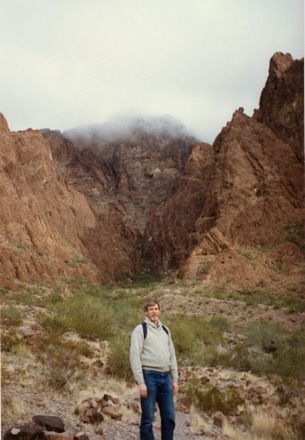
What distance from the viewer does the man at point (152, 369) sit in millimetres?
6148

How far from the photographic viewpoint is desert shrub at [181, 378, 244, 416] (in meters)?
9.94

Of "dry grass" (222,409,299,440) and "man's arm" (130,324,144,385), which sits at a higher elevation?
"man's arm" (130,324,144,385)

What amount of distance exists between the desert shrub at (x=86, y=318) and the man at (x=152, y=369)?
9.48 m

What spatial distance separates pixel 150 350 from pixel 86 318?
34.8ft

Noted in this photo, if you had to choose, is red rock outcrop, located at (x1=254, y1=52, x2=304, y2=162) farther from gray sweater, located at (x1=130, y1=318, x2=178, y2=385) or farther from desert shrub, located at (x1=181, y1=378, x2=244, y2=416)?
gray sweater, located at (x1=130, y1=318, x2=178, y2=385)

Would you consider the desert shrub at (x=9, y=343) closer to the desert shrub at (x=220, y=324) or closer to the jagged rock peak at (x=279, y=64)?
the desert shrub at (x=220, y=324)

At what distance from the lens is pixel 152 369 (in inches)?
246

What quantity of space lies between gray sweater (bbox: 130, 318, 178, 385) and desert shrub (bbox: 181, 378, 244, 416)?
13.6 ft

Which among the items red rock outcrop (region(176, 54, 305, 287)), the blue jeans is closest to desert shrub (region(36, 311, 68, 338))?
the blue jeans

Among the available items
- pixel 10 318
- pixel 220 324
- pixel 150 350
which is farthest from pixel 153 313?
pixel 220 324

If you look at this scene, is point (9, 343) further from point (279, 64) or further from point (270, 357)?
point (279, 64)

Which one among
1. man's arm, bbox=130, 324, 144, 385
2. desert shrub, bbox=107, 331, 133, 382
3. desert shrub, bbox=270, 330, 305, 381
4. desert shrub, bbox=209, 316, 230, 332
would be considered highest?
man's arm, bbox=130, 324, 144, 385

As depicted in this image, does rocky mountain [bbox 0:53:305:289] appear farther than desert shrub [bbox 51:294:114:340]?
Yes

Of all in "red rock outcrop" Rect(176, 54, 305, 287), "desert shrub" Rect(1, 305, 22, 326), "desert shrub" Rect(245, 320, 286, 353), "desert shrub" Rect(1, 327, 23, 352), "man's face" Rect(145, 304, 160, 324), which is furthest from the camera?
"red rock outcrop" Rect(176, 54, 305, 287)
